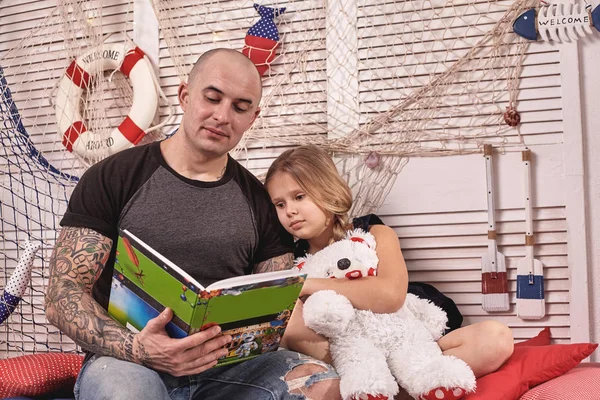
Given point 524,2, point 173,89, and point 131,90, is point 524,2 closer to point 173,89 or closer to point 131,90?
point 173,89

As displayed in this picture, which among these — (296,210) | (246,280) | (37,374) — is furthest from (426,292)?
(37,374)

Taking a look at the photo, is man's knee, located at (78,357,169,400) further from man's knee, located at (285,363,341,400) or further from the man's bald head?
the man's bald head

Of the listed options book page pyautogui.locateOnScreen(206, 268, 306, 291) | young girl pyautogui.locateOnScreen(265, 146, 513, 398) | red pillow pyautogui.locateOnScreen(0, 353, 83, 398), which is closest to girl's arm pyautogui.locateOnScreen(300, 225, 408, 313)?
young girl pyautogui.locateOnScreen(265, 146, 513, 398)

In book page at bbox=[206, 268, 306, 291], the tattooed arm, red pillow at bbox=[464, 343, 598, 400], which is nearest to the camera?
book page at bbox=[206, 268, 306, 291]

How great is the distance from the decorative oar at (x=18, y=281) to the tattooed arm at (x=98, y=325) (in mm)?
716

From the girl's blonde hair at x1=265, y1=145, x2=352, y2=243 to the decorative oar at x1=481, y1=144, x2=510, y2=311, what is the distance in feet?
1.64

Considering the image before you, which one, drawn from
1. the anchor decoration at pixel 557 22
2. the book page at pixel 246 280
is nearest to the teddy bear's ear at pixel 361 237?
the book page at pixel 246 280

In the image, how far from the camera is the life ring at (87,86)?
236 centimetres

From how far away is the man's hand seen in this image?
1290 millimetres

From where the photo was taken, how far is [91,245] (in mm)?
1517

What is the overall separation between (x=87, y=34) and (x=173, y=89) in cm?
40

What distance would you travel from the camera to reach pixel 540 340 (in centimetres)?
197

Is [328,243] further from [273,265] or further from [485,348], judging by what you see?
[485,348]

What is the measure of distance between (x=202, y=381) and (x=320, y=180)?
0.66 m
